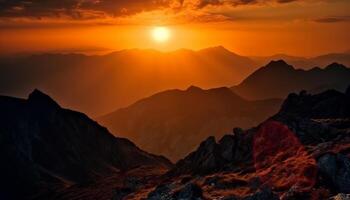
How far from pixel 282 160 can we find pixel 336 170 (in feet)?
115

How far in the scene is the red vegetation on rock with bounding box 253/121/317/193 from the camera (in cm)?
12324

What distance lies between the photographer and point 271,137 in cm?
17250

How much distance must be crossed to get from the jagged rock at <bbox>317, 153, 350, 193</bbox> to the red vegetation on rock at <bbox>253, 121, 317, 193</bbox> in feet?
8.36

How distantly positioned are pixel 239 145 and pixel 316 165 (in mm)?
56671

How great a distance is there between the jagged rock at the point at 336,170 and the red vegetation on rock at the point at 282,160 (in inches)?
100

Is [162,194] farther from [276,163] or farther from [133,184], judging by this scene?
[133,184]

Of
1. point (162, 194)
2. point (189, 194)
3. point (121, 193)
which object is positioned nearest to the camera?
point (189, 194)

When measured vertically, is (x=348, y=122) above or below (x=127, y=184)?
above

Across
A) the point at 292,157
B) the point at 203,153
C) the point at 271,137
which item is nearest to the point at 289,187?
the point at 292,157

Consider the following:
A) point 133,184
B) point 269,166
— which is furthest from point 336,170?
point 133,184

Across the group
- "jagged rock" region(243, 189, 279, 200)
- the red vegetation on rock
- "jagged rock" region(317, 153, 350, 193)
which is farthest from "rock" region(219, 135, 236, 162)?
"jagged rock" region(243, 189, 279, 200)

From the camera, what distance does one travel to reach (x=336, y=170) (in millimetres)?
117250

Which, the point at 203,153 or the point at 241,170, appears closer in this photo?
the point at 241,170

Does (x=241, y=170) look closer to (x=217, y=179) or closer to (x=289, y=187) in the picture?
(x=217, y=179)
